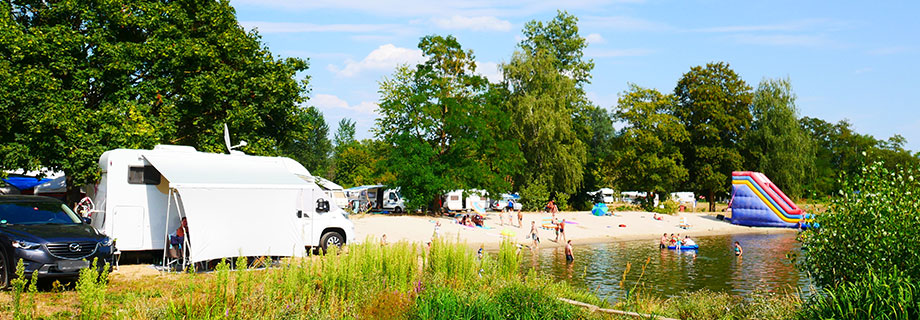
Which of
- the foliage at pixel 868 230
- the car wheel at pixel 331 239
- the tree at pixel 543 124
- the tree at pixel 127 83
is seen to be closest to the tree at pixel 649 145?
the tree at pixel 543 124

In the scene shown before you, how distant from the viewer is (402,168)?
4062 cm

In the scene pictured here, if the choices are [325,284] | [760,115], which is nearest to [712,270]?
[325,284]

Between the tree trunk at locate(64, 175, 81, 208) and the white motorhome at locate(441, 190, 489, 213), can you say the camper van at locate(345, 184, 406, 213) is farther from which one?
the tree trunk at locate(64, 175, 81, 208)

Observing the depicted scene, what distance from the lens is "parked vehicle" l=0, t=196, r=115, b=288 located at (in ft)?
38.6

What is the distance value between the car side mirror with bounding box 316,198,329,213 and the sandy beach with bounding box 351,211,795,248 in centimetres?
Result: 729

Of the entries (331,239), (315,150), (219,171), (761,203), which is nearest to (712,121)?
(761,203)

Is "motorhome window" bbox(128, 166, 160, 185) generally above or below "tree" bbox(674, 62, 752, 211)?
below

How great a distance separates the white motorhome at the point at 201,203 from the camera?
1506cm

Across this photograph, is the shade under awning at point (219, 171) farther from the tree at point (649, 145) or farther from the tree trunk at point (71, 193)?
the tree at point (649, 145)

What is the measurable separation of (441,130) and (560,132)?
38.2 ft

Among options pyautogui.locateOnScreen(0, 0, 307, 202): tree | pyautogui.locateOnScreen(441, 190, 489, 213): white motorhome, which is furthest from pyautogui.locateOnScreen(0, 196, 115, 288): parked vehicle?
pyautogui.locateOnScreen(441, 190, 489, 213): white motorhome

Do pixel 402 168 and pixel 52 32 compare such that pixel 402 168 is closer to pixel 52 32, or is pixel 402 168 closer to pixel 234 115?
pixel 234 115

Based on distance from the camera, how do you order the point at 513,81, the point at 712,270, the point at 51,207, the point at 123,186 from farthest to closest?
the point at 513,81 < the point at 712,270 < the point at 123,186 < the point at 51,207

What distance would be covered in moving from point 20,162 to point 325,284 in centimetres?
1658
